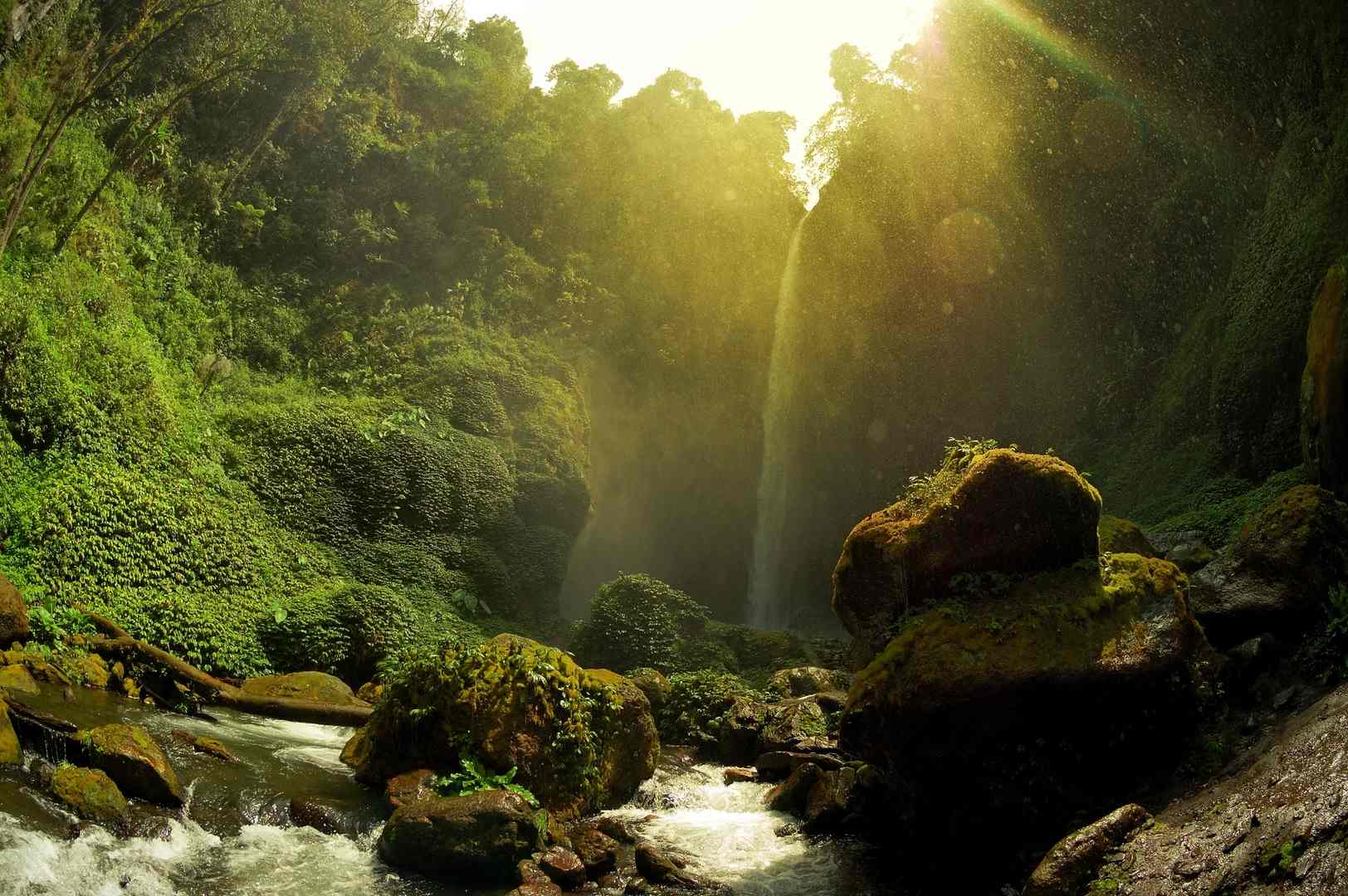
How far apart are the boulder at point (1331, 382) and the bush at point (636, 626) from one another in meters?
12.9

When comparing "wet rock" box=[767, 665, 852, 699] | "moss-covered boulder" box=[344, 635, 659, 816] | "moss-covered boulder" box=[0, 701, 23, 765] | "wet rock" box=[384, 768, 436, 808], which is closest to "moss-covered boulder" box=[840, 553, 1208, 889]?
"moss-covered boulder" box=[344, 635, 659, 816]

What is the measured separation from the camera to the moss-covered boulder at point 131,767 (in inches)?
303

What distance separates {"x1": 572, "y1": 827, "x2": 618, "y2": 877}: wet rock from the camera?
8.23m

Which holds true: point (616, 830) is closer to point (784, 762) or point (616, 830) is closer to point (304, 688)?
point (784, 762)

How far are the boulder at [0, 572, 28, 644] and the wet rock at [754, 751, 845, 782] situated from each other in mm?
9747

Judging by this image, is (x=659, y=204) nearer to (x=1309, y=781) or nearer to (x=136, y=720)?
(x=136, y=720)

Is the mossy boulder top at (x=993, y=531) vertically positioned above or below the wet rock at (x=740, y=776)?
above

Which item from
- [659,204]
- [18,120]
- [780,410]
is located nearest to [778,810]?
[18,120]

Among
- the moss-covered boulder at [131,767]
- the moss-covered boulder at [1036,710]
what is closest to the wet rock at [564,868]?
the moss-covered boulder at [1036,710]

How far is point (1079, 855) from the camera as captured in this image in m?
6.30

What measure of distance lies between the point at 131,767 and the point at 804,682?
459 inches

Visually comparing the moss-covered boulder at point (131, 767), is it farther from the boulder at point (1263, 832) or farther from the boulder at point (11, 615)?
the boulder at point (1263, 832)

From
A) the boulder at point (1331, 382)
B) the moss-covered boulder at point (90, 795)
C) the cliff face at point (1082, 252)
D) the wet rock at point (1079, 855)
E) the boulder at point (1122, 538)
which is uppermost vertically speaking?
the cliff face at point (1082, 252)

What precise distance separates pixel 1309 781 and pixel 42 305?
19.6 meters
